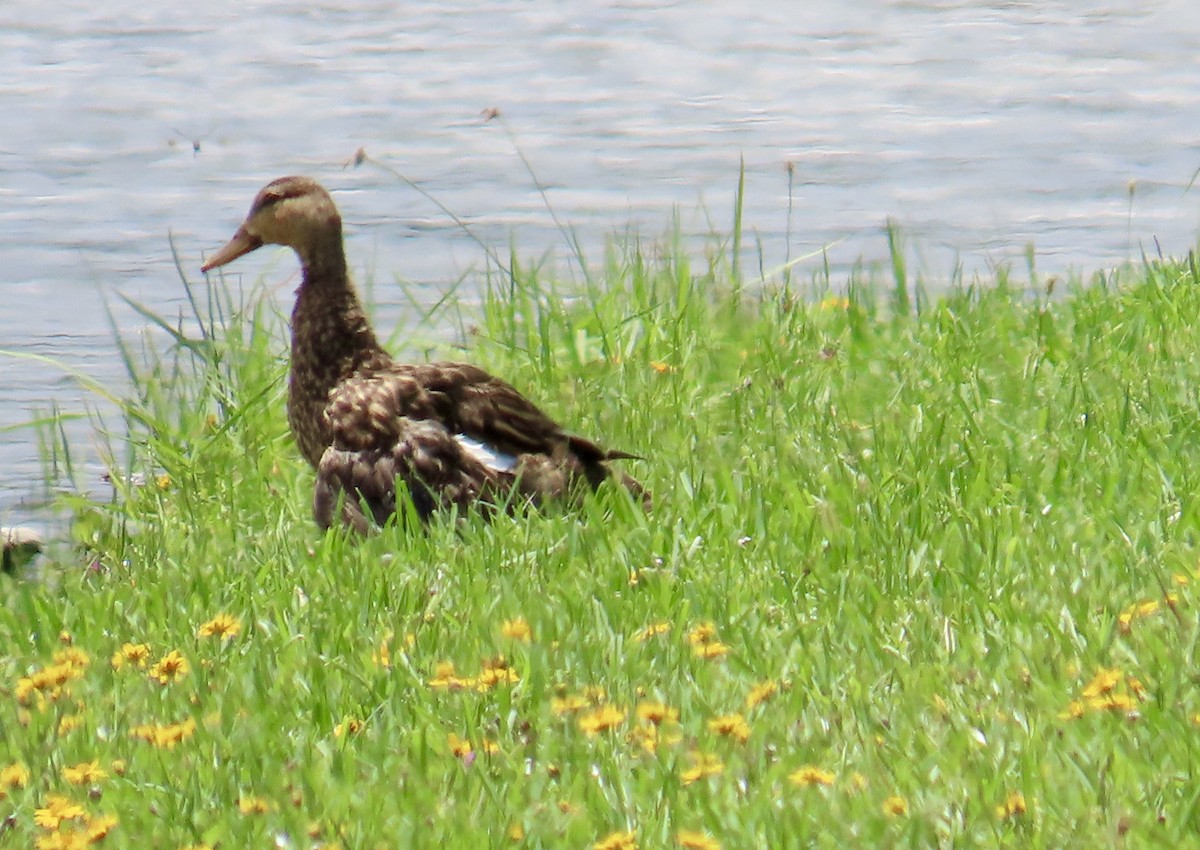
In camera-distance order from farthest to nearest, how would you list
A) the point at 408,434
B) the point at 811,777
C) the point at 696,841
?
the point at 408,434
the point at 811,777
the point at 696,841

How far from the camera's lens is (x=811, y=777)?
152 inches

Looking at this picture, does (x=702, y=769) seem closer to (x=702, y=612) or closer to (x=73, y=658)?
(x=702, y=612)

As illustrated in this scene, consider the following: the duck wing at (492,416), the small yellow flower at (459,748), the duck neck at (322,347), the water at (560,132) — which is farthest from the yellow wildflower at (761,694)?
the water at (560,132)

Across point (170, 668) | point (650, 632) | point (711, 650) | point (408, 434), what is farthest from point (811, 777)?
point (408, 434)

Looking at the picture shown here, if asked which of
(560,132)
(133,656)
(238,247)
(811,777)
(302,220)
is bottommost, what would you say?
(133,656)

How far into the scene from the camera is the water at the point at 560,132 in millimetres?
9039

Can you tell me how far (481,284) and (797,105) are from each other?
3619mm

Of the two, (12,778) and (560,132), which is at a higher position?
(560,132)

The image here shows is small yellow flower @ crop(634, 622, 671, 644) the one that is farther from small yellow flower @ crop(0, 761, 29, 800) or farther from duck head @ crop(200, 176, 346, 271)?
duck head @ crop(200, 176, 346, 271)

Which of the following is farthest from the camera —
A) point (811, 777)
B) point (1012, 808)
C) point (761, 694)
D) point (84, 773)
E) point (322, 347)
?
point (322, 347)

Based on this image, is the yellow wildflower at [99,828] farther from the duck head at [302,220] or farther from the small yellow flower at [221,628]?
the duck head at [302,220]

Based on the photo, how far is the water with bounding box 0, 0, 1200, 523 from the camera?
904 centimetres

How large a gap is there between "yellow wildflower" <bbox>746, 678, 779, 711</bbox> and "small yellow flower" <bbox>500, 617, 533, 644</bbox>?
22.8 inches

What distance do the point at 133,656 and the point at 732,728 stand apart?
57.2 inches
